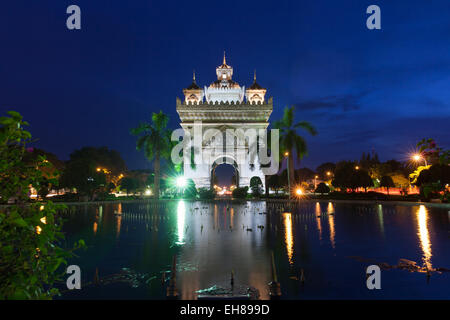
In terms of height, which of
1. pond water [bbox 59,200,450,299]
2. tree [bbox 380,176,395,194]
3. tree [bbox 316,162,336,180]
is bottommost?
pond water [bbox 59,200,450,299]

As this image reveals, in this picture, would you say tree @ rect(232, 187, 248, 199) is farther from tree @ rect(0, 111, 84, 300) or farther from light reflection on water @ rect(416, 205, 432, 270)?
tree @ rect(0, 111, 84, 300)

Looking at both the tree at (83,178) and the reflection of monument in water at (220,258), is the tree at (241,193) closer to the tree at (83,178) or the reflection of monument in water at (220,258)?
the tree at (83,178)

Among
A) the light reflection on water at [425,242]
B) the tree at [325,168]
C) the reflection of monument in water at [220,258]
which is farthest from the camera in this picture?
the tree at [325,168]

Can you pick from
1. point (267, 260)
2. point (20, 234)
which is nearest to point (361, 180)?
point (267, 260)

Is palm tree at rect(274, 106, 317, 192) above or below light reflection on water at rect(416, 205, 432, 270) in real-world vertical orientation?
above

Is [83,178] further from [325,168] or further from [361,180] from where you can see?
[325,168]

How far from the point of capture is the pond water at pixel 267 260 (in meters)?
7.46

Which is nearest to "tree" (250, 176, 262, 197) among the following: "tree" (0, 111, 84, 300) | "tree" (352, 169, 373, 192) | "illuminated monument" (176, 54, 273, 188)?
"illuminated monument" (176, 54, 273, 188)

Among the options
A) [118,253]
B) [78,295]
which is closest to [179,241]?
[118,253]

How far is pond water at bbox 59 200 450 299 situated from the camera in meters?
7.46

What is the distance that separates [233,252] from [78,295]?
5.81 meters

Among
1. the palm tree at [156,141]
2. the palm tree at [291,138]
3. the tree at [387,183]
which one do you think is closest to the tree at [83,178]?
the palm tree at [156,141]
